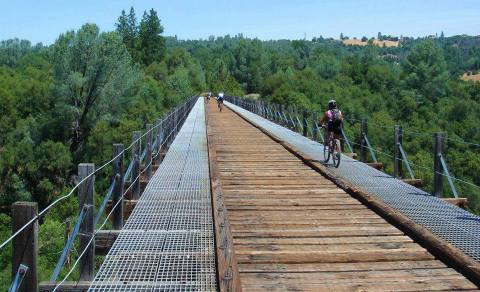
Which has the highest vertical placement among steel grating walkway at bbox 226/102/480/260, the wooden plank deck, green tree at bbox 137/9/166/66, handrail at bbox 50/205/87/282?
green tree at bbox 137/9/166/66

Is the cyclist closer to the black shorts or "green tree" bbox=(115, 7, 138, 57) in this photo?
the black shorts

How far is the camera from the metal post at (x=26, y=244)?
3635 millimetres

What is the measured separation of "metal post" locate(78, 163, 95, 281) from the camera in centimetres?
569

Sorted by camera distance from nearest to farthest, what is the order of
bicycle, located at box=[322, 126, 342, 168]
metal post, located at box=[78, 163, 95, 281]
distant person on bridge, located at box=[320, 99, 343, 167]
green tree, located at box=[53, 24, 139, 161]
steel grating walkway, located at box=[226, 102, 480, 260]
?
metal post, located at box=[78, 163, 95, 281] → steel grating walkway, located at box=[226, 102, 480, 260] → bicycle, located at box=[322, 126, 342, 168] → distant person on bridge, located at box=[320, 99, 343, 167] → green tree, located at box=[53, 24, 139, 161]

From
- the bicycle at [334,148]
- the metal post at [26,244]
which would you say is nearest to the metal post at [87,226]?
the metal post at [26,244]

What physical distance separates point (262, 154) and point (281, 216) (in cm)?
679

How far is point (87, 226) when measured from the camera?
589 cm

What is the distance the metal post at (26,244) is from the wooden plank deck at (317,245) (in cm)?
184

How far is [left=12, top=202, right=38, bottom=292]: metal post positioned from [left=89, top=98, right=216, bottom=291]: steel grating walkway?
109 cm

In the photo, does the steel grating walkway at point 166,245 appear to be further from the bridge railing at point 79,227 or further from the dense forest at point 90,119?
the dense forest at point 90,119

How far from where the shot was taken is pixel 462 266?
17.6 ft

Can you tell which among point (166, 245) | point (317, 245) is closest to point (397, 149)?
point (317, 245)

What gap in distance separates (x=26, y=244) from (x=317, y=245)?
332cm

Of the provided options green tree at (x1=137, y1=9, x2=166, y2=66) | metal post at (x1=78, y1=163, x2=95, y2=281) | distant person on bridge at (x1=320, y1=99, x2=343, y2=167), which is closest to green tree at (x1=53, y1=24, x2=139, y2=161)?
distant person on bridge at (x1=320, y1=99, x2=343, y2=167)
